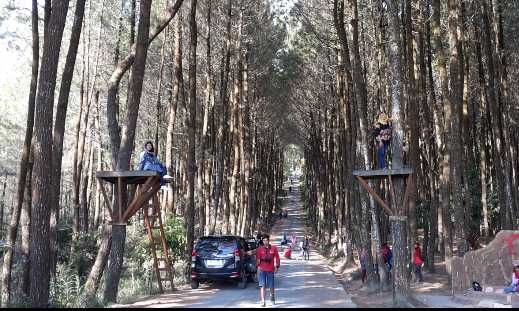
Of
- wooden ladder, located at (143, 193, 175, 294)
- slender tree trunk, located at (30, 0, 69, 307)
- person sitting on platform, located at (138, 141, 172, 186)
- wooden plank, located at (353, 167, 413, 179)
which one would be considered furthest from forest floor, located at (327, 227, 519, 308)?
slender tree trunk, located at (30, 0, 69, 307)

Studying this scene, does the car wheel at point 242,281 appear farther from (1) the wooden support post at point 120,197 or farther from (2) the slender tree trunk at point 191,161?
(1) the wooden support post at point 120,197

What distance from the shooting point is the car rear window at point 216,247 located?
15094 mm

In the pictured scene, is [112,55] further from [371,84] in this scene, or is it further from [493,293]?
[493,293]

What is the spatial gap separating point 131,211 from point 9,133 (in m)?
46.4

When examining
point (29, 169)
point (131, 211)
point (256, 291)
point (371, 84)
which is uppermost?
point (371, 84)

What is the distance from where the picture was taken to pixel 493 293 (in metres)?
12.6

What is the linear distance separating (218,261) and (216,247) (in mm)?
452

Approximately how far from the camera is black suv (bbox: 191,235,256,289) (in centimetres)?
1484

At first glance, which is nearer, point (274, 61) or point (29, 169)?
point (29, 169)

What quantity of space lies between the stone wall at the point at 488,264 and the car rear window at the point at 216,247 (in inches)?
248

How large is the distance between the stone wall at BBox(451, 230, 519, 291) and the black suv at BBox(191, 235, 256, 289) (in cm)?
602

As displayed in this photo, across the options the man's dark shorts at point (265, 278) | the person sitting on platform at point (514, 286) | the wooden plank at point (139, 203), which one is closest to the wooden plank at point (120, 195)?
the wooden plank at point (139, 203)

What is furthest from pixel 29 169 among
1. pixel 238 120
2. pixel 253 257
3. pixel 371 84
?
pixel 371 84

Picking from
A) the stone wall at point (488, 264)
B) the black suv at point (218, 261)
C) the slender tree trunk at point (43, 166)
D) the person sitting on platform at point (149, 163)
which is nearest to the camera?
the slender tree trunk at point (43, 166)
